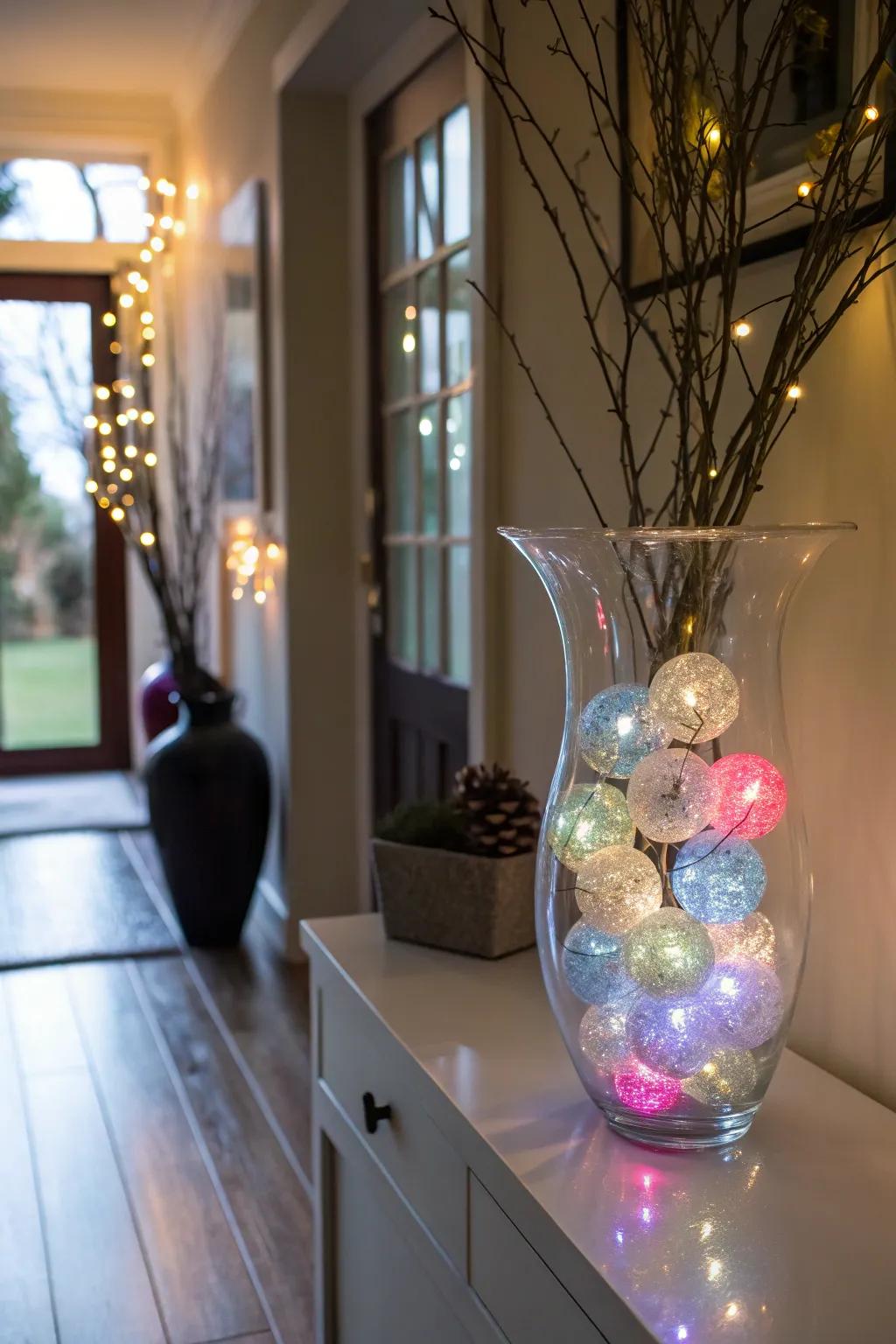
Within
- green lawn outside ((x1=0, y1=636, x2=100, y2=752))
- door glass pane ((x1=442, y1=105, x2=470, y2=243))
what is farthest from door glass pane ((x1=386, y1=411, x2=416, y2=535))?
green lawn outside ((x1=0, y1=636, x2=100, y2=752))

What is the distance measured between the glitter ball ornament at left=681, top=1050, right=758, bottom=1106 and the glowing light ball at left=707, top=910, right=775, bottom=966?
0.26ft

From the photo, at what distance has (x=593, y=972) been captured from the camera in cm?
119

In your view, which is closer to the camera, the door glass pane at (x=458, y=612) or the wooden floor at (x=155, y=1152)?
the wooden floor at (x=155, y=1152)

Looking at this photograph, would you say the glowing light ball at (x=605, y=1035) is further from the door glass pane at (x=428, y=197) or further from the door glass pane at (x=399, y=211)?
the door glass pane at (x=399, y=211)

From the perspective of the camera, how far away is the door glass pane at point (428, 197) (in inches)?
119

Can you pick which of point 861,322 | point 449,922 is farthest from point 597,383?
point 449,922

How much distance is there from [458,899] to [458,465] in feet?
4.74

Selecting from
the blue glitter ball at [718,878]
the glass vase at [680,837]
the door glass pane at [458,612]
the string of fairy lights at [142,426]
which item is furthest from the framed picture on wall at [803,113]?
the string of fairy lights at [142,426]

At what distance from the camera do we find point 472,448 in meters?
2.48

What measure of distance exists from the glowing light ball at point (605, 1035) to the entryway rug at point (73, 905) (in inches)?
109

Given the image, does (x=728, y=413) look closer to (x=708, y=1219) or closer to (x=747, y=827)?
(x=747, y=827)

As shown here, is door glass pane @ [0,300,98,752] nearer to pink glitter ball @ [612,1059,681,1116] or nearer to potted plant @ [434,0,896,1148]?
potted plant @ [434,0,896,1148]

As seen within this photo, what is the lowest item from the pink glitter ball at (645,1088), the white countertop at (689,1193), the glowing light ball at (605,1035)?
the white countertop at (689,1193)

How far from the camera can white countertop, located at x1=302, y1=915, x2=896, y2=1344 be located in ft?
3.14
